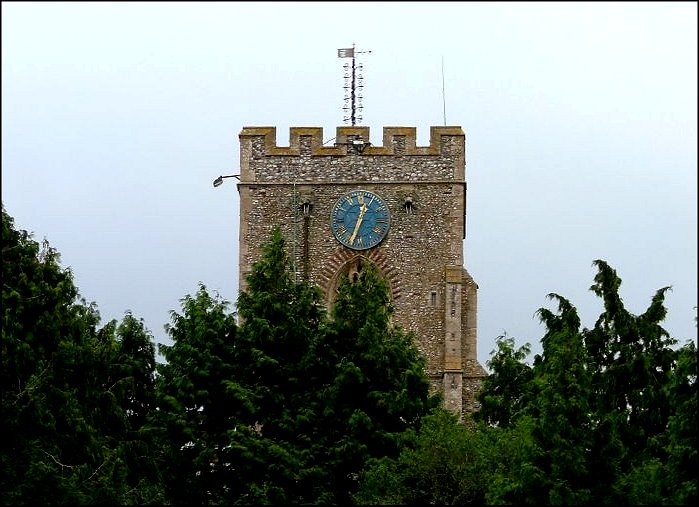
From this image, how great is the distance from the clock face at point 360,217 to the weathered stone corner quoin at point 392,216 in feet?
0.36

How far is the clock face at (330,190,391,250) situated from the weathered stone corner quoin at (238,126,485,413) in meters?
0.11

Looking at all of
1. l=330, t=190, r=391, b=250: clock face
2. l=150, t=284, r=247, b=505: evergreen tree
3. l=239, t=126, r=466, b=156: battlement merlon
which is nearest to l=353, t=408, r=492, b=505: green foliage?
l=150, t=284, r=247, b=505: evergreen tree

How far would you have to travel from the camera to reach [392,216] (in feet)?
204

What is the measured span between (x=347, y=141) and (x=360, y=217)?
210 centimetres

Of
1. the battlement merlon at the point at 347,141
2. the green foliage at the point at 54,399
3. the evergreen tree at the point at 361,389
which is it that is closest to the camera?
the green foliage at the point at 54,399

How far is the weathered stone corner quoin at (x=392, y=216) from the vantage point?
62044 millimetres

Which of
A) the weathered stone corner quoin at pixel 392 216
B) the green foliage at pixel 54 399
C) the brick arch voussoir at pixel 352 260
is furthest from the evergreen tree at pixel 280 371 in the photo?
the weathered stone corner quoin at pixel 392 216

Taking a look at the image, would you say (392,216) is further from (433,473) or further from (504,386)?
(433,473)

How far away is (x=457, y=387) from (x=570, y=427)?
17824 mm

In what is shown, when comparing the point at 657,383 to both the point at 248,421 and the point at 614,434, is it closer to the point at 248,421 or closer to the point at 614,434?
the point at 614,434

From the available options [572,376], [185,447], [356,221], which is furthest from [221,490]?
[356,221]

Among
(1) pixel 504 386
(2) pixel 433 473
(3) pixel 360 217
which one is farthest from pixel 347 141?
(2) pixel 433 473

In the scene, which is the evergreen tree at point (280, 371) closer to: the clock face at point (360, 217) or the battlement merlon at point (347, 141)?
the clock face at point (360, 217)

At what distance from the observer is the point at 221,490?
1876 inches
